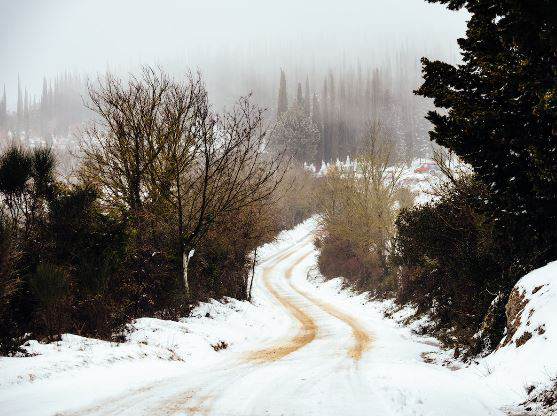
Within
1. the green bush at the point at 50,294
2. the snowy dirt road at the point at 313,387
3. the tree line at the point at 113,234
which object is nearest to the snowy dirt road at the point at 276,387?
the snowy dirt road at the point at 313,387

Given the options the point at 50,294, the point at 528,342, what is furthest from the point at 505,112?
the point at 50,294

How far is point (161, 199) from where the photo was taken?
16.8 metres

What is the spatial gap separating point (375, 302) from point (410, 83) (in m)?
167

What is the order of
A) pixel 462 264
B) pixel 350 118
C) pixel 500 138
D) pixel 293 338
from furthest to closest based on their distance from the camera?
pixel 350 118 → pixel 293 338 → pixel 462 264 → pixel 500 138

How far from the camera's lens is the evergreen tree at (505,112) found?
7.00 metres

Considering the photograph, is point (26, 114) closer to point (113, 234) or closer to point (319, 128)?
point (319, 128)

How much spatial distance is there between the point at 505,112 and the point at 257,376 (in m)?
6.51

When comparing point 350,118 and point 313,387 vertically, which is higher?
point 350,118

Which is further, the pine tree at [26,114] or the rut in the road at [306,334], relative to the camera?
the pine tree at [26,114]

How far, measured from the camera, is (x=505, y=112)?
299 inches

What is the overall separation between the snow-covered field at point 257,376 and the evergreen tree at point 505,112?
4.61ft

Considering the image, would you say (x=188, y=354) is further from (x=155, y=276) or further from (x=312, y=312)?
(x=312, y=312)

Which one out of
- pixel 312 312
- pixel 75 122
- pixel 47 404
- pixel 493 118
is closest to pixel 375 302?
pixel 312 312

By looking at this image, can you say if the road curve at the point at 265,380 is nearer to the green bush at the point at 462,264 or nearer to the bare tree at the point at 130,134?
the green bush at the point at 462,264
